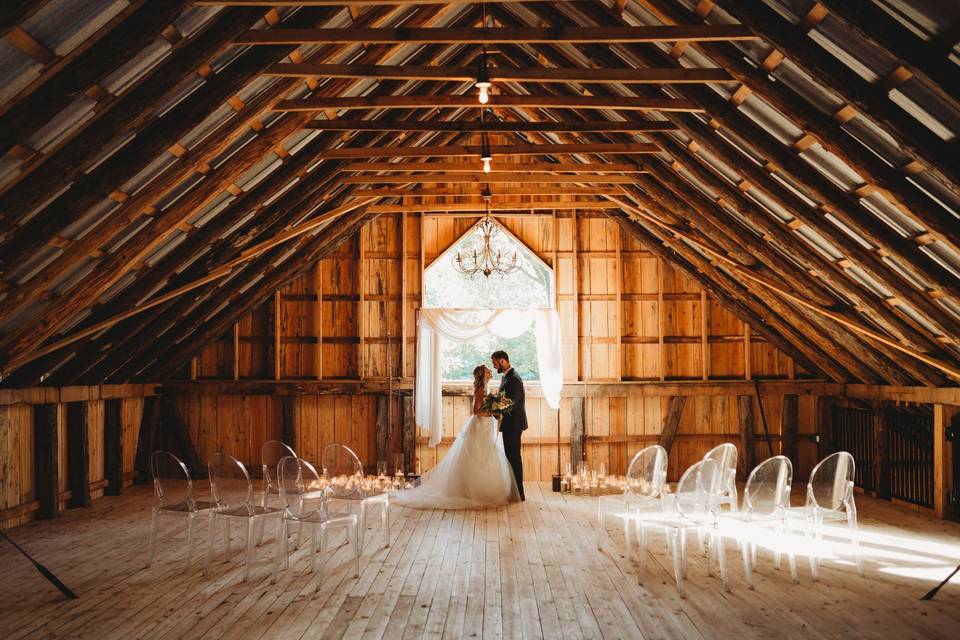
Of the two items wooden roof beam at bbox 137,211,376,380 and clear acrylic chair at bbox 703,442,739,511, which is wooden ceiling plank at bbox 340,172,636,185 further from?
clear acrylic chair at bbox 703,442,739,511

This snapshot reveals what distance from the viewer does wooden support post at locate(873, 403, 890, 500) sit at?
30.8 ft

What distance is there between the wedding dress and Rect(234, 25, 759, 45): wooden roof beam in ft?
15.1

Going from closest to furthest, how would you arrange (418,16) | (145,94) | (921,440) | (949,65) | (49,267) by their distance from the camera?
(949,65) → (145,94) → (49,267) → (418,16) → (921,440)

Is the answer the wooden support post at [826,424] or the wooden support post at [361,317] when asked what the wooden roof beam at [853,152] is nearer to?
the wooden support post at [826,424]

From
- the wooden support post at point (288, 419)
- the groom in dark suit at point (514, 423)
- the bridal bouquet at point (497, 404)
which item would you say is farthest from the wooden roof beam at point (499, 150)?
the wooden support post at point (288, 419)

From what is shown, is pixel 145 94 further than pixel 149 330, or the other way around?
pixel 149 330

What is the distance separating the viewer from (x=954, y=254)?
570cm

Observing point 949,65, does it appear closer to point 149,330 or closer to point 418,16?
point 418,16

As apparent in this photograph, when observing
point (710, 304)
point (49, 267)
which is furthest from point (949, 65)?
point (710, 304)

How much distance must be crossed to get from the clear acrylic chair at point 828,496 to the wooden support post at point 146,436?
27.8 ft

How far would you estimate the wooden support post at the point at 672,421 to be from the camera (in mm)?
11047

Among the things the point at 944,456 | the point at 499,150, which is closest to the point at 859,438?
the point at 944,456

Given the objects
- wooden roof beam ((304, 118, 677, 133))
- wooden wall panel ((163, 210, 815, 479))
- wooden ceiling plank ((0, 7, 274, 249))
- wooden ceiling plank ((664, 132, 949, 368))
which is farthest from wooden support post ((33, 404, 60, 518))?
wooden ceiling plank ((664, 132, 949, 368))

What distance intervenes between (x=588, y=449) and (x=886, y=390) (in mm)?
3829
